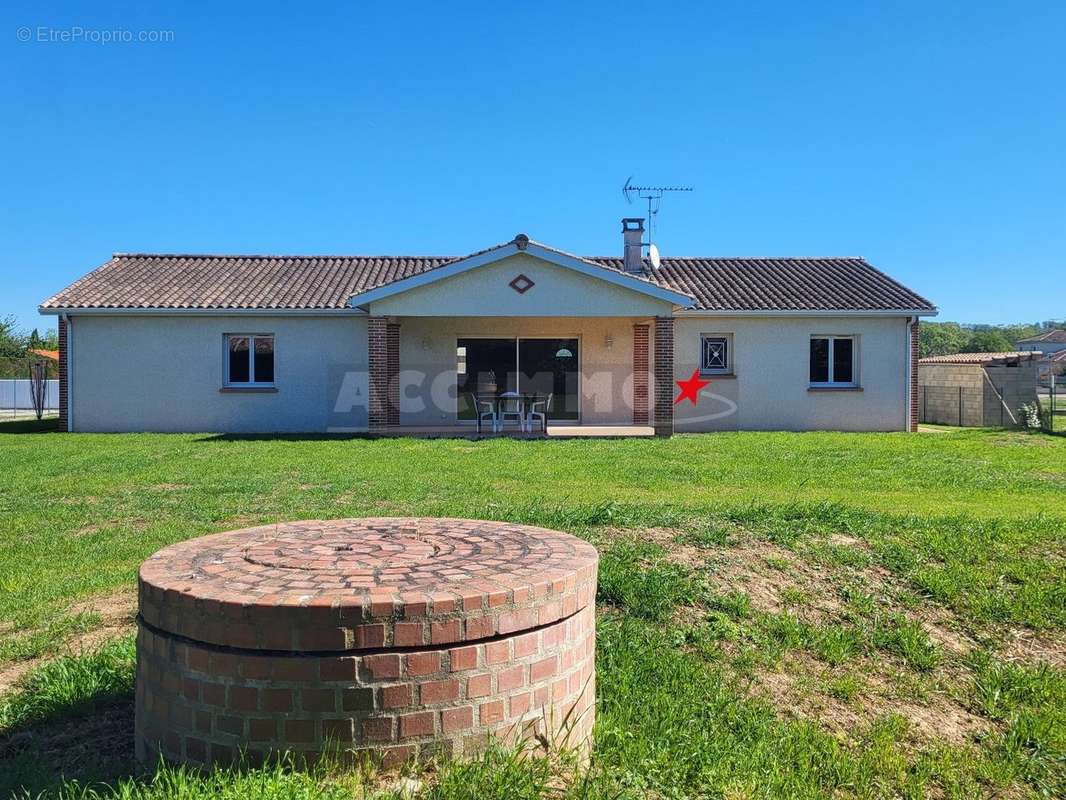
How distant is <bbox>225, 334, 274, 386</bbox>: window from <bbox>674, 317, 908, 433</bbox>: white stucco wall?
964cm

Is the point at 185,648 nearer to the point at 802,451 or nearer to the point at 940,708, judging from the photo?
the point at 940,708

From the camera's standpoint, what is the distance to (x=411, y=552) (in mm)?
3816

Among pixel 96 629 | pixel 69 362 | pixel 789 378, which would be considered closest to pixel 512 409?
pixel 789 378

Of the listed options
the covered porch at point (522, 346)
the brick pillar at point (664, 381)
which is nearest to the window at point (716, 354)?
the covered porch at point (522, 346)

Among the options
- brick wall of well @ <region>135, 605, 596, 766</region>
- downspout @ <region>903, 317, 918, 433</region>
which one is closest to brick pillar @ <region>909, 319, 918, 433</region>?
downspout @ <region>903, 317, 918, 433</region>

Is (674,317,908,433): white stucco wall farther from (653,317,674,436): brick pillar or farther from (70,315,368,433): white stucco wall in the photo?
(70,315,368,433): white stucco wall

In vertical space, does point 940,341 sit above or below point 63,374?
above

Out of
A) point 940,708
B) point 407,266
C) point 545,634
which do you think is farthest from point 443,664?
point 407,266

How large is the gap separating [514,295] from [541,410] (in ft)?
9.70

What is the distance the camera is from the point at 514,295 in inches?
690

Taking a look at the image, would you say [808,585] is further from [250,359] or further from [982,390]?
[982,390]

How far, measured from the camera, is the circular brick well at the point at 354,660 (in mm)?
2891

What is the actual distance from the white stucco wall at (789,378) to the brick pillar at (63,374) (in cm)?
1409

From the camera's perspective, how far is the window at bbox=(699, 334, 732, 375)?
20094 mm
